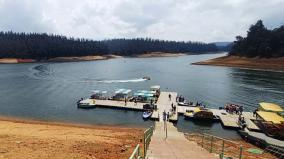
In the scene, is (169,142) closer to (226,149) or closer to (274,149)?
(226,149)

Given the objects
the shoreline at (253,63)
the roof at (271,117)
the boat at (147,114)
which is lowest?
the boat at (147,114)

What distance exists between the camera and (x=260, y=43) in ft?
535

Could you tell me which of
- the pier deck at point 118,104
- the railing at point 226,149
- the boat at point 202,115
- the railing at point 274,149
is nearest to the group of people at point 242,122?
the boat at point 202,115

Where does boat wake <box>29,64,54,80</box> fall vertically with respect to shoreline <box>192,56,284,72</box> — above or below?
below

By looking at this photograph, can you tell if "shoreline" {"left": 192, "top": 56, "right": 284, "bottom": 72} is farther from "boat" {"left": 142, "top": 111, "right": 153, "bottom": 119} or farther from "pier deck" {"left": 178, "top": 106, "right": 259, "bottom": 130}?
"boat" {"left": 142, "top": 111, "right": 153, "bottom": 119}

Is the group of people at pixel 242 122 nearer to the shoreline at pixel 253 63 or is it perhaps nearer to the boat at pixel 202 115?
the boat at pixel 202 115

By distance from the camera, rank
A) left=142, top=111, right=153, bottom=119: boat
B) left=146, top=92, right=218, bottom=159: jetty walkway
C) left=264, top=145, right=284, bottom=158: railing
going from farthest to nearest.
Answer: left=142, top=111, right=153, bottom=119: boat
left=264, top=145, right=284, bottom=158: railing
left=146, top=92, right=218, bottom=159: jetty walkway

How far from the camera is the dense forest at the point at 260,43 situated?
155 metres

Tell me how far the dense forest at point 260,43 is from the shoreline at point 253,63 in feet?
11.8

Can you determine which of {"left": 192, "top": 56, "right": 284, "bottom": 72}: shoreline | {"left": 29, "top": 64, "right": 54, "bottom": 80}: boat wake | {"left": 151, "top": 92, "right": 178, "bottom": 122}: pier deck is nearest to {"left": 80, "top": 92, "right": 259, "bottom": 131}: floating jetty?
{"left": 151, "top": 92, "right": 178, "bottom": 122}: pier deck

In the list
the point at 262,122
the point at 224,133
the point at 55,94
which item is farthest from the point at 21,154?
the point at 55,94

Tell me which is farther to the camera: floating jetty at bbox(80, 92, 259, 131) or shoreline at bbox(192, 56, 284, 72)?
shoreline at bbox(192, 56, 284, 72)

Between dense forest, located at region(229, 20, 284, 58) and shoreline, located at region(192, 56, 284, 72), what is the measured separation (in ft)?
11.8

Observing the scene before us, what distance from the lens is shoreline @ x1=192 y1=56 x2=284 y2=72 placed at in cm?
14375
